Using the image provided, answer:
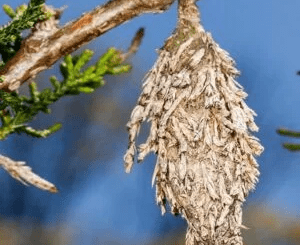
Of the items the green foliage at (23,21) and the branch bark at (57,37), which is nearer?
the branch bark at (57,37)

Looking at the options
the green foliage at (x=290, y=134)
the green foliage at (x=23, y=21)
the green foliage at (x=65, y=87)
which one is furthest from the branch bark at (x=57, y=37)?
the green foliage at (x=290, y=134)

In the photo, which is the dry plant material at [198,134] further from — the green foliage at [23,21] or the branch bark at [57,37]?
the green foliage at [23,21]

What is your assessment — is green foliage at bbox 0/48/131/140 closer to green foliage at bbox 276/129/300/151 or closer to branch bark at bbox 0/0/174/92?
branch bark at bbox 0/0/174/92

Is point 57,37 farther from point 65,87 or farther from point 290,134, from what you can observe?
point 290,134

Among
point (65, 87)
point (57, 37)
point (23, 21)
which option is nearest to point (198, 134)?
point (57, 37)

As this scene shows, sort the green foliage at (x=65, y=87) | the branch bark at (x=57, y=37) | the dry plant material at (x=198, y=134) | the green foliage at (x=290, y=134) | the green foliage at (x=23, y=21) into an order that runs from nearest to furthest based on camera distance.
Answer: the dry plant material at (x=198, y=134), the branch bark at (x=57, y=37), the green foliage at (x=23, y=21), the green foliage at (x=65, y=87), the green foliage at (x=290, y=134)

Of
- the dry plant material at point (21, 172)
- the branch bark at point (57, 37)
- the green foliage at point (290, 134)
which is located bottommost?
the dry plant material at point (21, 172)
